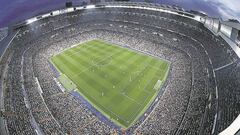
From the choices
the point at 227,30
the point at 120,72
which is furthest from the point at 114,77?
the point at 227,30

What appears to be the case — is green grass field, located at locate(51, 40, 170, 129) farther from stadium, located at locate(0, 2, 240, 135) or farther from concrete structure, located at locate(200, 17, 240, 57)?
concrete structure, located at locate(200, 17, 240, 57)

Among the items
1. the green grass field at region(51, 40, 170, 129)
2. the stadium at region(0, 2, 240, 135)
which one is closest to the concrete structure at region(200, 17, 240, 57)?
the stadium at region(0, 2, 240, 135)

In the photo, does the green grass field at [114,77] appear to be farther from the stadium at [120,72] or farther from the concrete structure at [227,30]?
the concrete structure at [227,30]

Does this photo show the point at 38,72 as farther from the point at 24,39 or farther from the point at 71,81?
the point at 24,39

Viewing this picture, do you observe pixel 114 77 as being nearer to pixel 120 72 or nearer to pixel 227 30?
pixel 120 72

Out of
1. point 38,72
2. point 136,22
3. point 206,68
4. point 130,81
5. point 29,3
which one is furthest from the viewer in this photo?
point 29,3

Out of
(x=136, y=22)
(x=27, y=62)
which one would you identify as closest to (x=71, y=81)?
(x=27, y=62)
